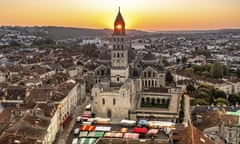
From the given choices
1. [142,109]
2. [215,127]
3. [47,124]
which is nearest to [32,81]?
[142,109]

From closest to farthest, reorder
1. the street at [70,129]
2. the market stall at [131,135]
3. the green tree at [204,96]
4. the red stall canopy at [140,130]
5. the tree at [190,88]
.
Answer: the market stall at [131,135] → the street at [70,129] → the red stall canopy at [140,130] → the green tree at [204,96] → the tree at [190,88]

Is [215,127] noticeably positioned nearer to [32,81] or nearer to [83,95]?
[83,95]

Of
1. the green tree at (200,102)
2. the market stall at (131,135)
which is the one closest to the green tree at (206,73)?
the green tree at (200,102)

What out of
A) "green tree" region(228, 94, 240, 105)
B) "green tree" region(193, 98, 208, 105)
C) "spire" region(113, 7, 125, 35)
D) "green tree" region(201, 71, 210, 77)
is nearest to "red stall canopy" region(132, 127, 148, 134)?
"green tree" region(193, 98, 208, 105)

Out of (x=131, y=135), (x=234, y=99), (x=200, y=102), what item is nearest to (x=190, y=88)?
(x=234, y=99)

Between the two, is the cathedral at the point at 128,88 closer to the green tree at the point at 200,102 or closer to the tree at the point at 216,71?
the green tree at the point at 200,102

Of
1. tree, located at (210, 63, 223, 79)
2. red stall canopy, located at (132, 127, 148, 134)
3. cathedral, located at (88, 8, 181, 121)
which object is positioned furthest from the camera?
tree, located at (210, 63, 223, 79)

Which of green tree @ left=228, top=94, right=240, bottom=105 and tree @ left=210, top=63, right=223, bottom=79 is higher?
tree @ left=210, top=63, right=223, bottom=79

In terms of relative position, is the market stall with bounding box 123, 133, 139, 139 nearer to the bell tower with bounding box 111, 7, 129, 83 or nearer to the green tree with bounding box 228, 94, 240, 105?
the bell tower with bounding box 111, 7, 129, 83
